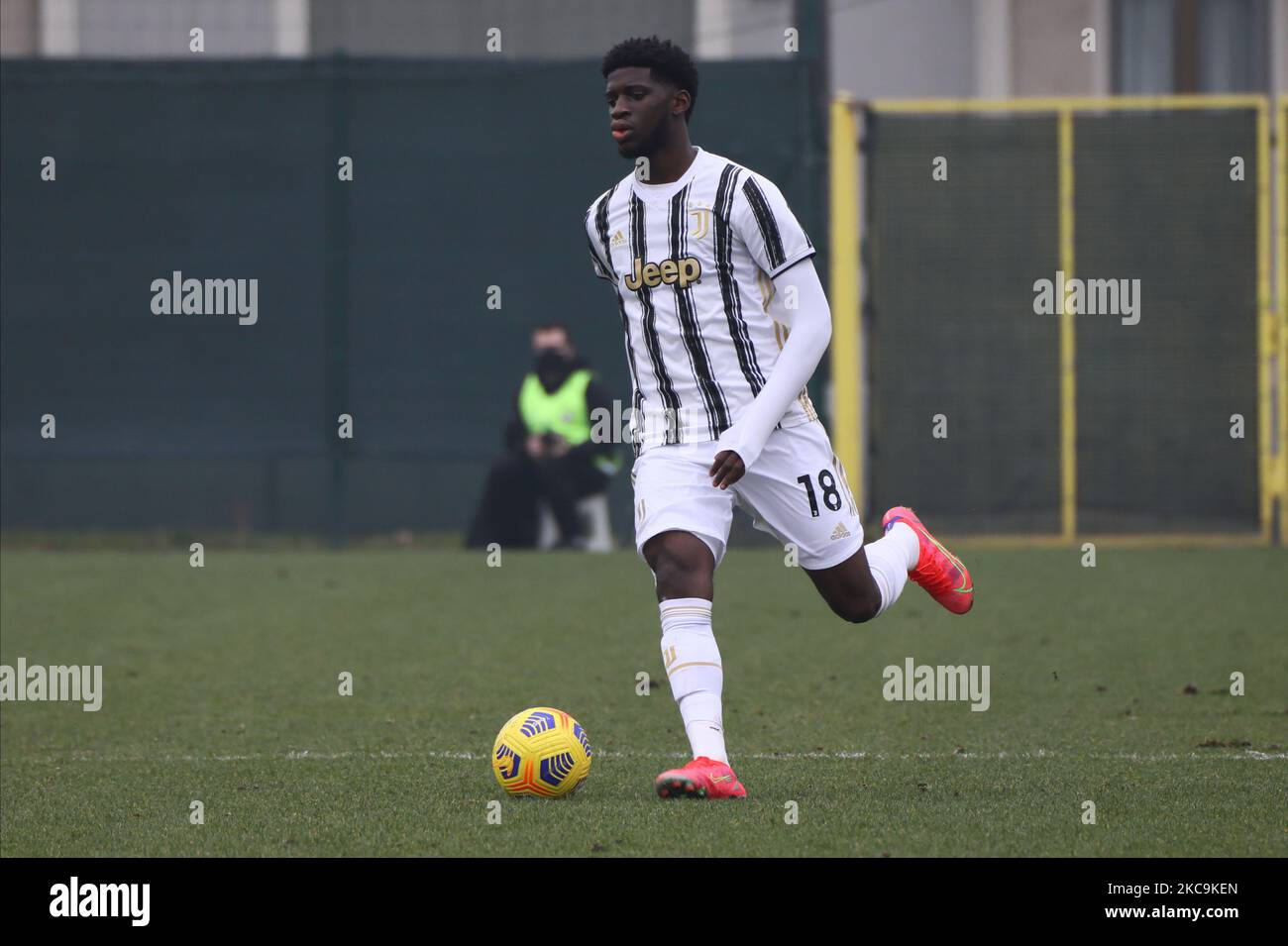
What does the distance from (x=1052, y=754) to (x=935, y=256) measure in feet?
28.2

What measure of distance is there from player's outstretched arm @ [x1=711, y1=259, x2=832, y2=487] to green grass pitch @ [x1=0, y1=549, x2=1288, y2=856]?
3.10 ft

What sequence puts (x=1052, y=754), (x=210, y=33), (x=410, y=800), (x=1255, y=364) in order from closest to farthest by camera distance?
(x=410, y=800)
(x=1052, y=754)
(x=1255, y=364)
(x=210, y=33)

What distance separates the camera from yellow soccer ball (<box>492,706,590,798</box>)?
17.7 ft

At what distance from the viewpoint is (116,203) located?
15047mm

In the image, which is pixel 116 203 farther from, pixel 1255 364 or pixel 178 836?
pixel 178 836

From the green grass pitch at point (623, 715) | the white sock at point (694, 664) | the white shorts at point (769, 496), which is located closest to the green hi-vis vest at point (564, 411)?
the green grass pitch at point (623, 715)

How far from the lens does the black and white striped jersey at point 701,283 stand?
5504mm

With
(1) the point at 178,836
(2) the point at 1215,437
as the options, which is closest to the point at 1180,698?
(1) the point at 178,836

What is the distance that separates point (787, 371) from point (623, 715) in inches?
84.3

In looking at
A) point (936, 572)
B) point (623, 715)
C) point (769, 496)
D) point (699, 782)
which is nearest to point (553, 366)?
point (623, 715)

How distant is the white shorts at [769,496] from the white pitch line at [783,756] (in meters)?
0.74

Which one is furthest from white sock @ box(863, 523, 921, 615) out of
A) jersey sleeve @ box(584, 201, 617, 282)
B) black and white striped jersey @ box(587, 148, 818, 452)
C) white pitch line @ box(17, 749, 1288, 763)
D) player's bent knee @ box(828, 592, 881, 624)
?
jersey sleeve @ box(584, 201, 617, 282)

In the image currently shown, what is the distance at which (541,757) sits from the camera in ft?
17.7

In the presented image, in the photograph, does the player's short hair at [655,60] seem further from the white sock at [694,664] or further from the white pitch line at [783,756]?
the white pitch line at [783,756]
